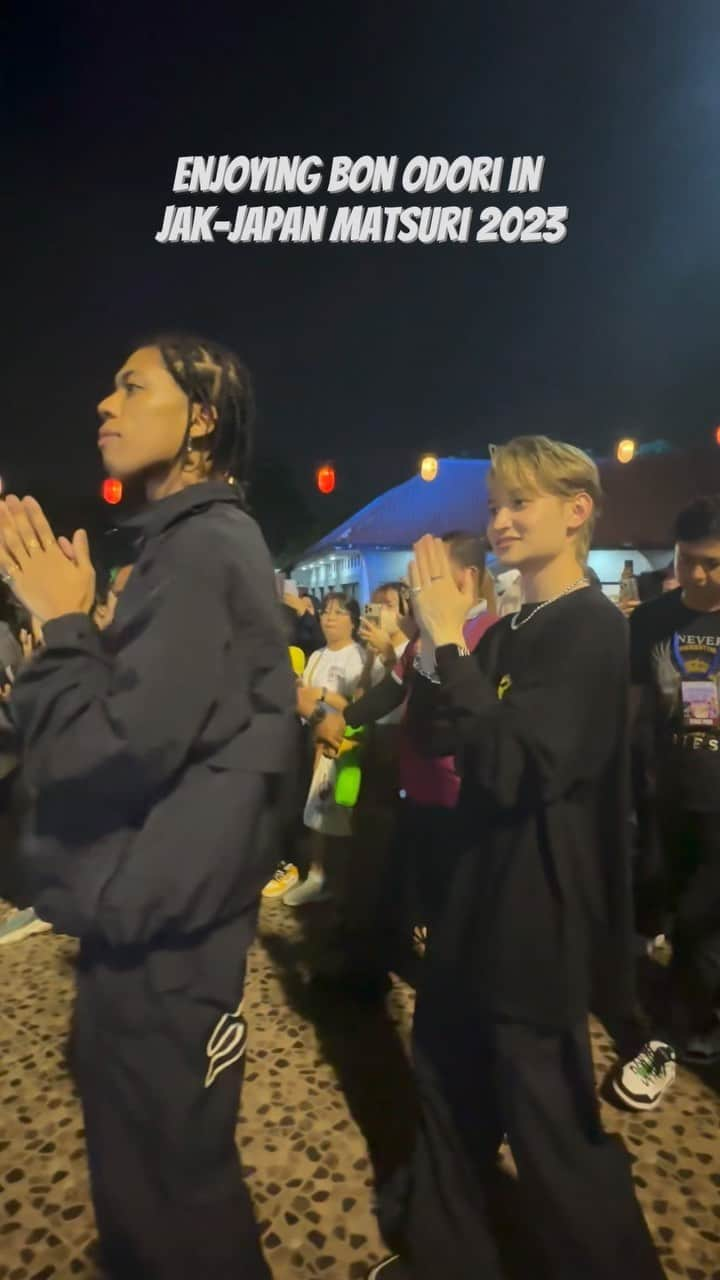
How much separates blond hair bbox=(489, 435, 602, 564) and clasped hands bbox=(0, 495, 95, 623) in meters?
0.80

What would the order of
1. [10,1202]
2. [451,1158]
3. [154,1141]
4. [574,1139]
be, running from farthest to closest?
[10,1202] < [451,1158] < [574,1139] < [154,1141]

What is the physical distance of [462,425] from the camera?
1815mm

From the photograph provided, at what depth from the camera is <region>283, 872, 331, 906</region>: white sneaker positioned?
2914mm

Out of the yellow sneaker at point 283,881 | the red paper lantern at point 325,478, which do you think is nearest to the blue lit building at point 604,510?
the red paper lantern at point 325,478

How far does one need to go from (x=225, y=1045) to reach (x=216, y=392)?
107 centimetres

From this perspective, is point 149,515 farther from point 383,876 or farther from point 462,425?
point 383,876

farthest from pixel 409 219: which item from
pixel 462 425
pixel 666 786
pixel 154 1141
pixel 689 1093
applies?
pixel 689 1093

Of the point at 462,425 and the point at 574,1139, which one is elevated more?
the point at 462,425

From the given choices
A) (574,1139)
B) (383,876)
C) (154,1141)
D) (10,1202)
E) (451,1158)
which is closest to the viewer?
(154,1141)

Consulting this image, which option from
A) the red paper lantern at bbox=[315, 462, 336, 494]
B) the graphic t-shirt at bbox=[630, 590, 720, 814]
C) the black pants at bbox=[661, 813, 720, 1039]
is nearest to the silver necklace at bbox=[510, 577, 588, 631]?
the graphic t-shirt at bbox=[630, 590, 720, 814]

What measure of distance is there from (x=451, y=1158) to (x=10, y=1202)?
3.14ft

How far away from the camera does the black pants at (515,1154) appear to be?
1.28m

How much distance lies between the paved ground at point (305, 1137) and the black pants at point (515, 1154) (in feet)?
0.58

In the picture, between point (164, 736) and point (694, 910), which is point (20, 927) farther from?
point (694, 910)
